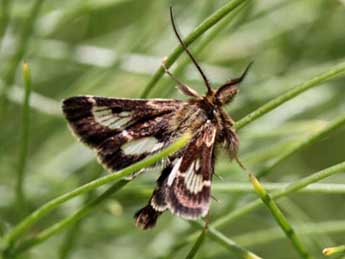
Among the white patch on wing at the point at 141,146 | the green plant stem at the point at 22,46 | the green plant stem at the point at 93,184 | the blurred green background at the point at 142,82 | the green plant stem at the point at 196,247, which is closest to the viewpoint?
the green plant stem at the point at 93,184

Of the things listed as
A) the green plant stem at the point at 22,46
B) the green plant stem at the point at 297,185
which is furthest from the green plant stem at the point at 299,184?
the green plant stem at the point at 22,46

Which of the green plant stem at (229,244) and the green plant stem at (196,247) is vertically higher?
the green plant stem at (196,247)

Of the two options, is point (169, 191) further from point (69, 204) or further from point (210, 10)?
point (69, 204)

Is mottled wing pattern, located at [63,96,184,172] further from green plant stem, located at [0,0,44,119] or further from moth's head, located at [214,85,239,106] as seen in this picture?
green plant stem, located at [0,0,44,119]

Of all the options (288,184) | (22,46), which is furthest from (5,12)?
(288,184)

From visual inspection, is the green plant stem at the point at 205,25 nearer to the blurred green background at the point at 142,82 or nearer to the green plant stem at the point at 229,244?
the green plant stem at the point at 229,244

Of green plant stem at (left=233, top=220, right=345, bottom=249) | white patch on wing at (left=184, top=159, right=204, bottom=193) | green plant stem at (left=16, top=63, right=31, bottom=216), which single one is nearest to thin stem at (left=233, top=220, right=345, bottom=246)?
green plant stem at (left=233, top=220, right=345, bottom=249)
